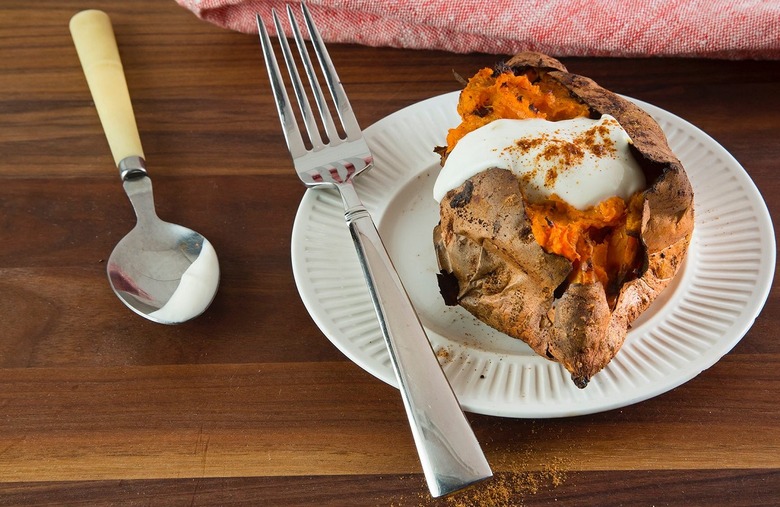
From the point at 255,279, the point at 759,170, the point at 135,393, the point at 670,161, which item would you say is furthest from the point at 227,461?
the point at 759,170

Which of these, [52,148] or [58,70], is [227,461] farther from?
[58,70]

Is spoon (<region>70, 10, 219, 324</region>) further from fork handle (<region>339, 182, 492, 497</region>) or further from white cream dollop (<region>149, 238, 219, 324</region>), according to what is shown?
fork handle (<region>339, 182, 492, 497</region>)

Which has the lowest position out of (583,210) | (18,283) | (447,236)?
(18,283)

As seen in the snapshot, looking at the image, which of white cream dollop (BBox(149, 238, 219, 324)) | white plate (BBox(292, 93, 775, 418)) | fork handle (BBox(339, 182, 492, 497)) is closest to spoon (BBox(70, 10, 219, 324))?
white cream dollop (BBox(149, 238, 219, 324))

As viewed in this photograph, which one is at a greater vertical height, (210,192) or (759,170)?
(759,170)

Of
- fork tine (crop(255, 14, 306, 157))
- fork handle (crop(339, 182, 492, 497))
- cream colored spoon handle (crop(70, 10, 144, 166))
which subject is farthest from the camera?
cream colored spoon handle (crop(70, 10, 144, 166))

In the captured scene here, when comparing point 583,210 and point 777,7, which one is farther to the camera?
point 777,7
